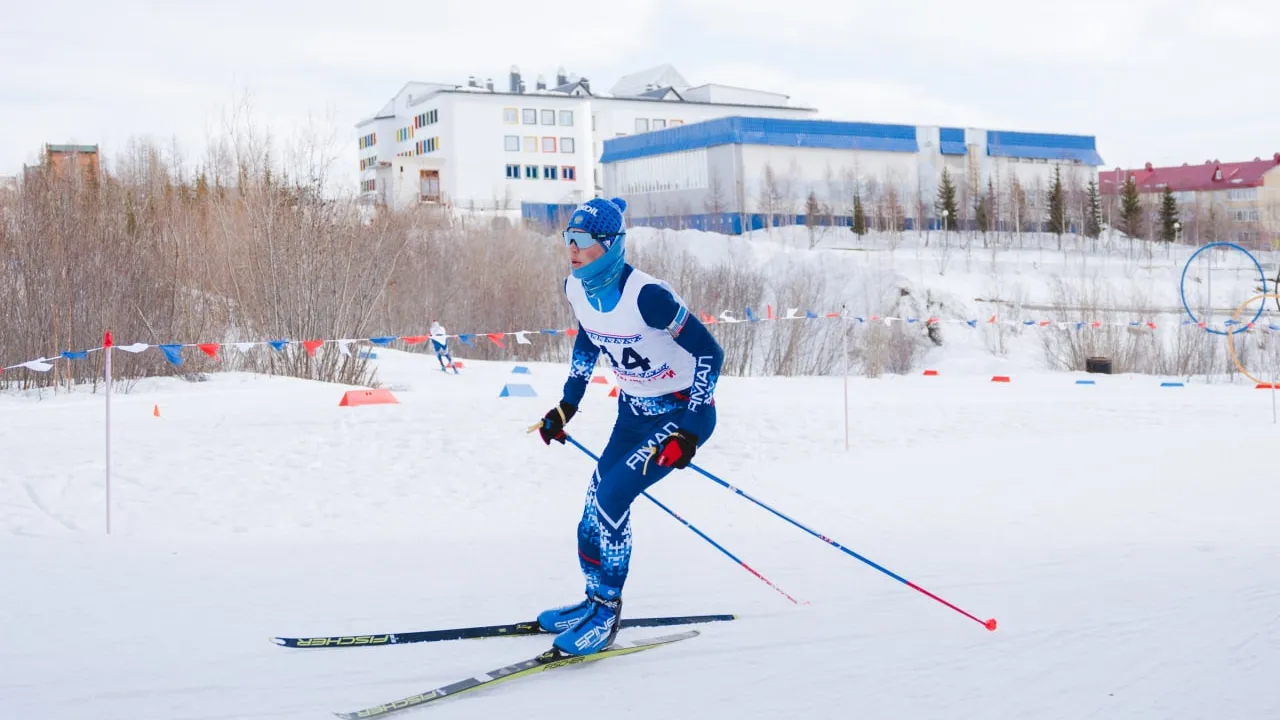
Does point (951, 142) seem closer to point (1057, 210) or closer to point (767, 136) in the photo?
point (1057, 210)

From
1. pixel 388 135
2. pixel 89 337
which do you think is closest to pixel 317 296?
pixel 89 337

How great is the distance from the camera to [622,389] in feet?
16.9

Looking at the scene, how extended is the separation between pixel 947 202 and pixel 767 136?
10.4 metres

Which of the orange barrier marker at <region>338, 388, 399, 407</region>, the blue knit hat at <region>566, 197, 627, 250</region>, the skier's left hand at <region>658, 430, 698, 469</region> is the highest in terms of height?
the blue knit hat at <region>566, 197, 627, 250</region>

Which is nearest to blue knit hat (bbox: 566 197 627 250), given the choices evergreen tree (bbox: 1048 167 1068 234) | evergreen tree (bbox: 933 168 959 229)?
evergreen tree (bbox: 933 168 959 229)

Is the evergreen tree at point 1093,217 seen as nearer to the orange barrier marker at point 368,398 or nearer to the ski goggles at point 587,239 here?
the orange barrier marker at point 368,398

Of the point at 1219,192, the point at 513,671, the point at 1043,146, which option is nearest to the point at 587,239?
the point at 513,671

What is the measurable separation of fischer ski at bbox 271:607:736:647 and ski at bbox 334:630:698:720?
0.16 metres

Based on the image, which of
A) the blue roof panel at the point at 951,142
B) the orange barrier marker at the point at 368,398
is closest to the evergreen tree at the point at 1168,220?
the blue roof panel at the point at 951,142

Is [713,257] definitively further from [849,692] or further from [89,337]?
[849,692]

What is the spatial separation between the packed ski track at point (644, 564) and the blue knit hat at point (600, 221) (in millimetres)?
1715

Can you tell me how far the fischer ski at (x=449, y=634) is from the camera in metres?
4.88

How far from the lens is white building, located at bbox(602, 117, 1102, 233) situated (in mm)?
63406

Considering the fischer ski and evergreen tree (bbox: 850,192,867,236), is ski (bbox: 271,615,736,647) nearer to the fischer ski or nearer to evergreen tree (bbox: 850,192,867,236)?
the fischer ski
